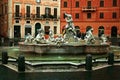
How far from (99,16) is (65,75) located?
181ft

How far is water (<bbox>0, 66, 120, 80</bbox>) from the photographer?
1892 cm

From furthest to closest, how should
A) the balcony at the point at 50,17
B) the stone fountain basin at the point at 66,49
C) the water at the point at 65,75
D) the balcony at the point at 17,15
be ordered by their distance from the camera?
the balcony at the point at 50,17 → the balcony at the point at 17,15 → the stone fountain basin at the point at 66,49 → the water at the point at 65,75

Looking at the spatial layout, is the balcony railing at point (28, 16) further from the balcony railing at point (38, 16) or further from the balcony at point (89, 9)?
the balcony at point (89, 9)

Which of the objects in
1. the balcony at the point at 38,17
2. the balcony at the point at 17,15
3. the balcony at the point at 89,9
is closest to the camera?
the balcony at the point at 17,15

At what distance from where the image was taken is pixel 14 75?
19859 mm

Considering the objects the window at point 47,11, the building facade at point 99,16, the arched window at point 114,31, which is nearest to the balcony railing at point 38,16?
the window at point 47,11

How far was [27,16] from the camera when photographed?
68.6 meters

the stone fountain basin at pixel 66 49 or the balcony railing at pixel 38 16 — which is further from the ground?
the balcony railing at pixel 38 16

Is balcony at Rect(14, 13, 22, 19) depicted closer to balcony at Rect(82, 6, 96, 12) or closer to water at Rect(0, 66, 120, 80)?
balcony at Rect(82, 6, 96, 12)

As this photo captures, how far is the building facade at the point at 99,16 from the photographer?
73.8 m

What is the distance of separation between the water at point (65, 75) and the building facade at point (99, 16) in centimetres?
5267

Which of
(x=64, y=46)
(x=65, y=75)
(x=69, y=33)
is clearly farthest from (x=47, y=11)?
(x=65, y=75)

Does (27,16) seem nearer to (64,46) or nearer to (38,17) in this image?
(38,17)

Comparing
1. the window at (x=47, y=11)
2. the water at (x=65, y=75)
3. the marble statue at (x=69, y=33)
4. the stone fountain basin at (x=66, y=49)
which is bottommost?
the water at (x=65, y=75)
